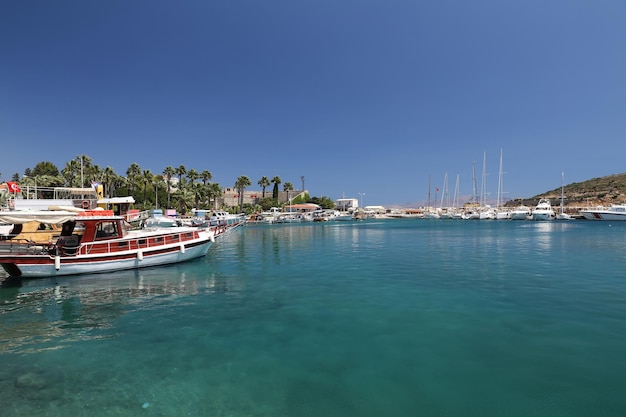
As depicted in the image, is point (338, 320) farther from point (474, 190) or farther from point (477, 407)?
point (474, 190)

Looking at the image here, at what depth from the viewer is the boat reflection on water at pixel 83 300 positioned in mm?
11203

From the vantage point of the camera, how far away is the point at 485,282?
18.8 meters

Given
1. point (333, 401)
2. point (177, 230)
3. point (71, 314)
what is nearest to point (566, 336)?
point (333, 401)

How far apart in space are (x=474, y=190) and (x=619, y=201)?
66468 millimetres

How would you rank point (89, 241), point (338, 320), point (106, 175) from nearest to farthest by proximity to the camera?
point (338, 320), point (89, 241), point (106, 175)

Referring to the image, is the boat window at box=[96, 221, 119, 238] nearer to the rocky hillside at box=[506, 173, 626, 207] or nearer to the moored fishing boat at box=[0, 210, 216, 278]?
the moored fishing boat at box=[0, 210, 216, 278]

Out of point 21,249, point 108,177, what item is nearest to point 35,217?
point 21,249

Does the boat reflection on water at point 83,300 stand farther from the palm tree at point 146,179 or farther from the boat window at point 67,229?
the palm tree at point 146,179

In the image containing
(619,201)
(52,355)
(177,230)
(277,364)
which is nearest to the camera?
(277,364)

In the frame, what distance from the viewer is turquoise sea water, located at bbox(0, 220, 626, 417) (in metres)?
7.05

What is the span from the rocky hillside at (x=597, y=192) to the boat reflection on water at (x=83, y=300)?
17291cm

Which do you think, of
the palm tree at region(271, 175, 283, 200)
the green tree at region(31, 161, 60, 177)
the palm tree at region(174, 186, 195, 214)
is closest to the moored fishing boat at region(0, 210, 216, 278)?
the palm tree at region(174, 186, 195, 214)

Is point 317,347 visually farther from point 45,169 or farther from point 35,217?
point 45,169

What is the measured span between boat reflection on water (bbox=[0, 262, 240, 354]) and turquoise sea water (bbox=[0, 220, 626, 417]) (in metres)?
0.10
